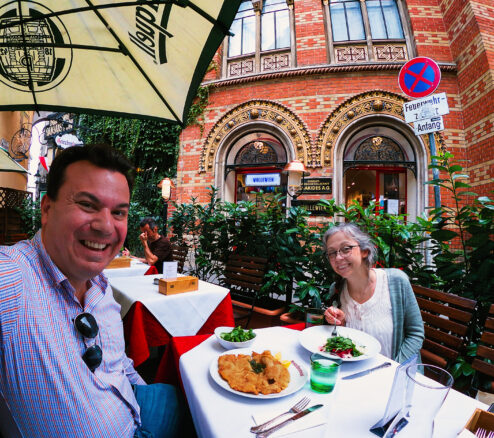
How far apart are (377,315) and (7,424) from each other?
1.76 meters

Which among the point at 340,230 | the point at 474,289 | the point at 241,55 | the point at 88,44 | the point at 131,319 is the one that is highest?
the point at 241,55

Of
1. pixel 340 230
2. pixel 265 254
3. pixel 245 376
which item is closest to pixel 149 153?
pixel 265 254

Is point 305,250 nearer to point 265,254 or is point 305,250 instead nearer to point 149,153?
point 265,254

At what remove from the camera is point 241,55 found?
814cm

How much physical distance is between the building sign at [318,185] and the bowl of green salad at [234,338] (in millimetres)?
6050

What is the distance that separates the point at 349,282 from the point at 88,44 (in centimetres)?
244

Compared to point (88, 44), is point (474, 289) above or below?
below

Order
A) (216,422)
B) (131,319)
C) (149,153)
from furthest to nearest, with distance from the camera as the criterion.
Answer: (149,153), (131,319), (216,422)

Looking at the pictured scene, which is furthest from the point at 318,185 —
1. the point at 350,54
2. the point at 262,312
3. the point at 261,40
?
the point at 261,40

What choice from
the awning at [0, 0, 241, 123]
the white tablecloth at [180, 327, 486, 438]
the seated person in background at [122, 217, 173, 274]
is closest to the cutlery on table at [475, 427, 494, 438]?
the white tablecloth at [180, 327, 486, 438]

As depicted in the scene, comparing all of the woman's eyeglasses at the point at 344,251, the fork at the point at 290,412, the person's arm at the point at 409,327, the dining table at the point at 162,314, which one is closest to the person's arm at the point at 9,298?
the fork at the point at 290,412

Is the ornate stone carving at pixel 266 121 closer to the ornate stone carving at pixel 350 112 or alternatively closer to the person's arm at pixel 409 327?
the ornate stone carving at pixel 350 112

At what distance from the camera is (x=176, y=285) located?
7.97 ft

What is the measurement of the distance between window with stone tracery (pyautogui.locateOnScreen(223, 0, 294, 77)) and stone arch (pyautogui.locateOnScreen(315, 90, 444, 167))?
7.11ft
